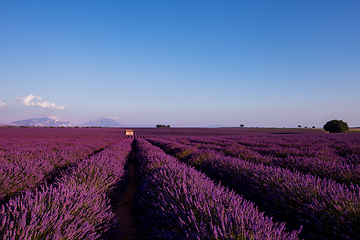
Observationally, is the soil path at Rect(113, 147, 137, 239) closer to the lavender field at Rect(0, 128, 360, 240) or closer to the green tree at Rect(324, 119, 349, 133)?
the lavender field at Rect(0, 128, 360, 240)

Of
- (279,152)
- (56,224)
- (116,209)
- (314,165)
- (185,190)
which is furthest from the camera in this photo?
(279,152)

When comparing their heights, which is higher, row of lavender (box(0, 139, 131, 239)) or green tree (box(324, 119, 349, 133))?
green tree (box(324, 119, 349, 133))

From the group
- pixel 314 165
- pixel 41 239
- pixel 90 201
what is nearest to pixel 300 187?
pixel 314 165

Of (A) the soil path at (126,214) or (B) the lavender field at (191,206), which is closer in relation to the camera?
(B) the lavender field at (191,206)

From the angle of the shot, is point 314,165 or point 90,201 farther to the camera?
point 314,165

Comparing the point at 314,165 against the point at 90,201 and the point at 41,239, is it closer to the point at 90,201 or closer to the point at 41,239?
the point at 90,201

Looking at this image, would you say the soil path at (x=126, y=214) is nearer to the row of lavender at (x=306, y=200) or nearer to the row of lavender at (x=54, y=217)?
the row of lavender at (x=54, y=217)

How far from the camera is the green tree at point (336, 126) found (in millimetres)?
39603

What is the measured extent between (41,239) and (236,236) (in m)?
1.64

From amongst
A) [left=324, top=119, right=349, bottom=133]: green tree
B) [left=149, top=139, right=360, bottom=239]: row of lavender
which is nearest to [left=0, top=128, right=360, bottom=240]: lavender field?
[left=149, top=139, right=360, bottom=239]: row of lavender

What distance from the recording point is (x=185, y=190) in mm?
2152

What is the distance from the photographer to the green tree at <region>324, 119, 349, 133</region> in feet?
130

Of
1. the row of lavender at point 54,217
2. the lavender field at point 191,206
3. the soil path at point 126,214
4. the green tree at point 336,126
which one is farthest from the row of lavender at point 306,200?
the green tree at point 336,126

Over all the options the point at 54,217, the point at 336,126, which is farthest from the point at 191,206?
the point at 336,126
